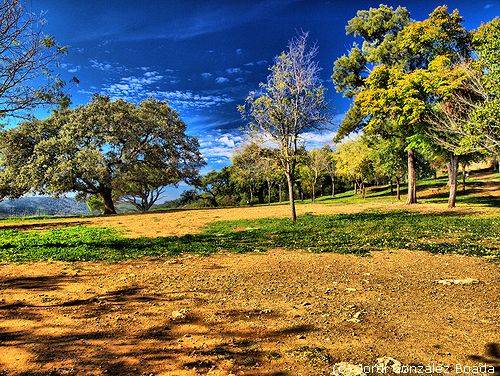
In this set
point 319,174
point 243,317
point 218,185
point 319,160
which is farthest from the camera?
point 218,185

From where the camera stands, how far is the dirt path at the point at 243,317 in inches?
219

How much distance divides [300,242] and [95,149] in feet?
119

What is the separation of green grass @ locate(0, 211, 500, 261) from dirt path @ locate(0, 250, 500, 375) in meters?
2.68

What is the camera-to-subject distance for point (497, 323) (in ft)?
22.4

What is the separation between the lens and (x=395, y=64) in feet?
122

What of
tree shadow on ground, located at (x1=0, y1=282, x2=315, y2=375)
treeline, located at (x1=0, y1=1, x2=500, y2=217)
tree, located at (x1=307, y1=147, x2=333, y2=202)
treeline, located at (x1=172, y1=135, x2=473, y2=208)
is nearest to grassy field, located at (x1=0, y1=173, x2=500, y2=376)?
tree shadow on ground, located at (x1=0, y1=282, x2=315, y2=375)

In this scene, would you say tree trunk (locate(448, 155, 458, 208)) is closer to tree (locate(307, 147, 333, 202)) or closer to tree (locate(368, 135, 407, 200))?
tree (locate(368, 135, 407, 200))

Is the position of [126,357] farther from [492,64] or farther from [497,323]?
[492,64]

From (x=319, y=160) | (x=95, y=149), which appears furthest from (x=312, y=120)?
(x=319, y=160)

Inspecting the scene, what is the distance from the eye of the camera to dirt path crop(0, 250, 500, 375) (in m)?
5.57

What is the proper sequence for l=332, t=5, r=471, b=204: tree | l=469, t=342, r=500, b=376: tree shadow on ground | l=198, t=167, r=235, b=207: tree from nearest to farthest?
l=469, t=342, r=500, b=376: tree shadow on ground < l=332, t=5, r=471, b=204: tree < l=198, t=167, r=235, b=207: tree

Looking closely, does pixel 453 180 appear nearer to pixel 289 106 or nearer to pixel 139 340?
pixel 289 106

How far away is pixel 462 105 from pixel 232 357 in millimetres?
29909

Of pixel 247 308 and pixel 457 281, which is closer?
pixel 247 308
